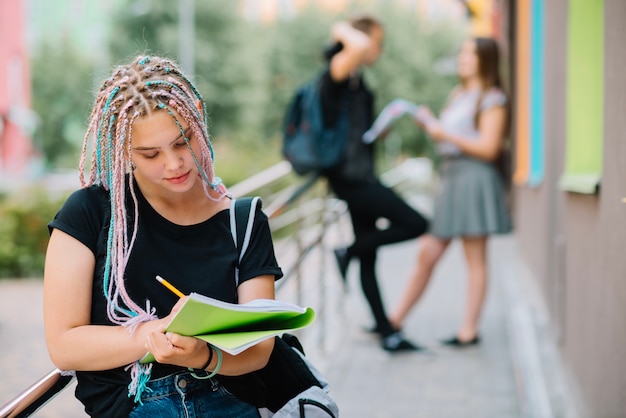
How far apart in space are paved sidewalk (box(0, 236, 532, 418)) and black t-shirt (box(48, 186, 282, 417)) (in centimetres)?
260

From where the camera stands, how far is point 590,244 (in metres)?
3.33

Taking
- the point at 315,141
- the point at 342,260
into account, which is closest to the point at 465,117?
the point at 315,141

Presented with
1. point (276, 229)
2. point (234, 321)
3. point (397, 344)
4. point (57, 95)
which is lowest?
point (57, 95)

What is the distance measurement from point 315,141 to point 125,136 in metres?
3.18

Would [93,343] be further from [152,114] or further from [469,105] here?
[469,105]

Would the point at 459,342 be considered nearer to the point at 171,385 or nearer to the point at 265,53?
the point at 171,385

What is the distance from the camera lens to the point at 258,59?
103 feet

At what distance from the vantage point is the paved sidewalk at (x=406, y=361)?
4.49 meters

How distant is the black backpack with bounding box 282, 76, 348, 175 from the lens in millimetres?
4930

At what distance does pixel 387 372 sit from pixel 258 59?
27.3 metres

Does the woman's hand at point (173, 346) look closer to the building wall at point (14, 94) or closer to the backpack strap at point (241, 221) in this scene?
the backpack strap at point (241, 221)

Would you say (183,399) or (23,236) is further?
(23,236)

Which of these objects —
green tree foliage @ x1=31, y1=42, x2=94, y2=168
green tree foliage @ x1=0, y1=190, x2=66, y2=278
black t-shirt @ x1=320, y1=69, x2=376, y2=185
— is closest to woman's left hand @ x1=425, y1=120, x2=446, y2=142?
black t-shirt @ x1=320, y1=69, x2=376, y2=185

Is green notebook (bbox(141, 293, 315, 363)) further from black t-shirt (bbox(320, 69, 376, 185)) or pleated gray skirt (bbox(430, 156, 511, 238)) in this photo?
pleated gray skirt (bbox(430, 156, 511, 238))
